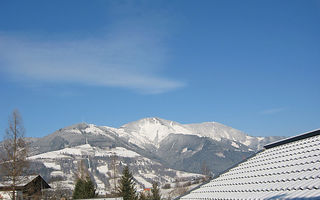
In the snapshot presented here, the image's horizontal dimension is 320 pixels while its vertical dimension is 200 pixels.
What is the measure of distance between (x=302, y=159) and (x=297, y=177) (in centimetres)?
169

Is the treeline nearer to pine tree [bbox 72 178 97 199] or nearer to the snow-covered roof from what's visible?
pine tree [bbox 72 178 97 199]

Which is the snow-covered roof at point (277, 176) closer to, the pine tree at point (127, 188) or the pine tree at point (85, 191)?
the pine tree at point (85, 191)

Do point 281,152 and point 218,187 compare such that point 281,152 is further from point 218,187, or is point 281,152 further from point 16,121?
point 16,121

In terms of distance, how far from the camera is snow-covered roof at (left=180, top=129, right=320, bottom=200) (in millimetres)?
8594

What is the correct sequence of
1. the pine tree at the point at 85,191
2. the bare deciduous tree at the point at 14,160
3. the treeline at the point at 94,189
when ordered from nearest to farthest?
the bare deciduous tree at the point at 14,160 → the pine tree at the point at 85,191 → the treeline at the point at 94,189

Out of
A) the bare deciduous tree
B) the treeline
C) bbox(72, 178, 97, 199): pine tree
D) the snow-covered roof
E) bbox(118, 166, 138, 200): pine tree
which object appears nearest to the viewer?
the snow-covered roof

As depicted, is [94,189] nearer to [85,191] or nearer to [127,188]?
[85,191]

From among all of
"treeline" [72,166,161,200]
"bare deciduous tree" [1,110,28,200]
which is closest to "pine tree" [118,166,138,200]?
"treeline" [72,166,161,200]

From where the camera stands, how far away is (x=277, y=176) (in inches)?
406

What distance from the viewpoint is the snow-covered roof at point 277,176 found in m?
8.59

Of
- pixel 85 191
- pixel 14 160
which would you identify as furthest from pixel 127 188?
pixel 14 160

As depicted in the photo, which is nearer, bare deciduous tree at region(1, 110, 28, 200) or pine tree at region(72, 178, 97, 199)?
bare deciduous tree at region(1, 110, 28, 200)

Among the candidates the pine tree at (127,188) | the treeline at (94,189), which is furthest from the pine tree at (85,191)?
the pine tree at (127,188)

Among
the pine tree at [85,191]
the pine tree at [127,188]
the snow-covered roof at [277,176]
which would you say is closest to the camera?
the snow-covered roof at [277,176]
